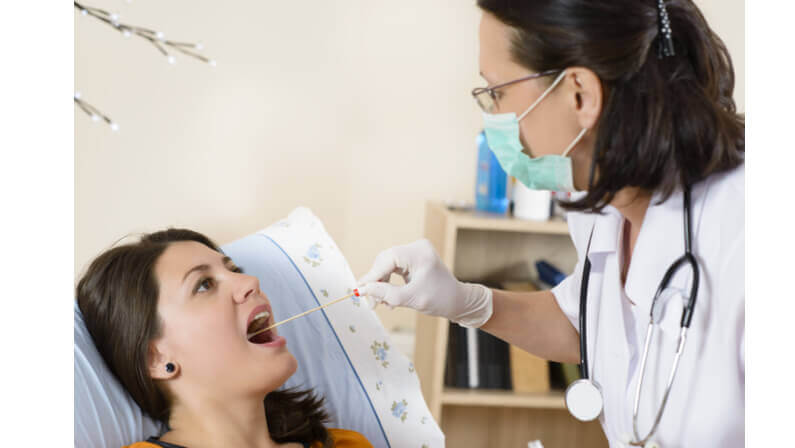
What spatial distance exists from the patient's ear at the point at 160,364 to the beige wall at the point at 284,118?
1.02m

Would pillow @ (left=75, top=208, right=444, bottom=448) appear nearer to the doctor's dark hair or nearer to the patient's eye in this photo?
the patient's eye

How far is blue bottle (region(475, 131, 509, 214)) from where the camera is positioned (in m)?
2.02

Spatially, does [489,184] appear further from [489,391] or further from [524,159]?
[524,159]

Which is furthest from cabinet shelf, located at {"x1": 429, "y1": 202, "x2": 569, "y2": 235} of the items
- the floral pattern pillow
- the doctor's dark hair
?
the doctor's dark hair

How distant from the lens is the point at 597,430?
2.34 metres

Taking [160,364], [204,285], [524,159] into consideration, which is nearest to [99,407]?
[160,364]

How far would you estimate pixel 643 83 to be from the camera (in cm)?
89

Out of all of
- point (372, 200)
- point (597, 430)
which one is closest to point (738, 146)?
point (372, 200)

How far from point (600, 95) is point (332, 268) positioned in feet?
2.60

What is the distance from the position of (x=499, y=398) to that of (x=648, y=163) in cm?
131

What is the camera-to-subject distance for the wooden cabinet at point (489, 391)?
6.64ft

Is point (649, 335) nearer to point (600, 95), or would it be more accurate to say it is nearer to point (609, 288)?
point (609, 288)

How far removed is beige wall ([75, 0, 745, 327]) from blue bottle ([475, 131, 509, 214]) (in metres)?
0.25
